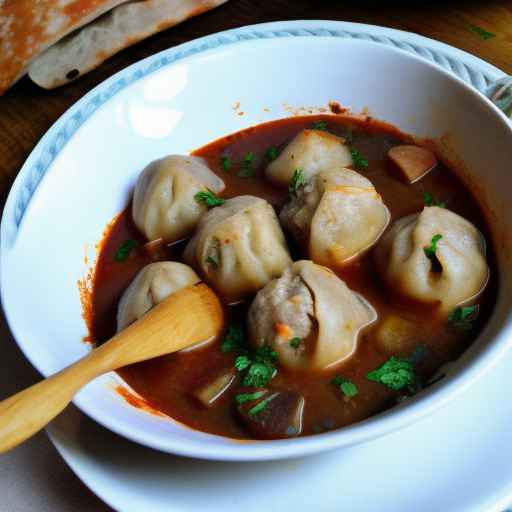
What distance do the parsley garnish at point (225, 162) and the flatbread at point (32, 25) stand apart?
0.93 metres

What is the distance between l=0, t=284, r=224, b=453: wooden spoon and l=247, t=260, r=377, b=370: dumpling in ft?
0.54

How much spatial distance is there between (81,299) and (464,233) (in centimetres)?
126

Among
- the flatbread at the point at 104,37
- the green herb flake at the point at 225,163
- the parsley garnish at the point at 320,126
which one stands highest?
the flatbread at the point at 104,37

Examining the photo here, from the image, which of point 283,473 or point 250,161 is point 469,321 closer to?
point 283,473

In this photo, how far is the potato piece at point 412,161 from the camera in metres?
2.42

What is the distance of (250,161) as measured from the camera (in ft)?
8.57

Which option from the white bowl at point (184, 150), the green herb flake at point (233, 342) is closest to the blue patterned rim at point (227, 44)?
the white bowl at point (184, 150)

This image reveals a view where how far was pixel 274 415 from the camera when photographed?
5.86 ft

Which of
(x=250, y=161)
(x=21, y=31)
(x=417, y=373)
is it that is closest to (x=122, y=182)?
(x=250, y=161)

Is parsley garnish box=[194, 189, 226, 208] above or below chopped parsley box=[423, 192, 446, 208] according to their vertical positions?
above

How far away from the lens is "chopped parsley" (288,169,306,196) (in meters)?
2.35

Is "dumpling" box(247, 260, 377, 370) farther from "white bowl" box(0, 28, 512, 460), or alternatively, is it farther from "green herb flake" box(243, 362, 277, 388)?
"white bowl" box(0, 28, 512, 460)

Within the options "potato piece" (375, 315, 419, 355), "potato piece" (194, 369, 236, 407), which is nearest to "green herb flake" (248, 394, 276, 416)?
"potato piece" (194, 369, 236, 407)

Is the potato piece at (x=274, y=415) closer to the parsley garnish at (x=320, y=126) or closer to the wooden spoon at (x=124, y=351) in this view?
the wooden spoon at (x=124, y=351)
